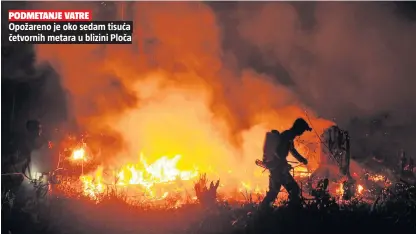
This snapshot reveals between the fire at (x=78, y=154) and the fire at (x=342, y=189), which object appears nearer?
the fire at (x=342, y=189)

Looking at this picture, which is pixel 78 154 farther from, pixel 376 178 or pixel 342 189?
pixel 376 178

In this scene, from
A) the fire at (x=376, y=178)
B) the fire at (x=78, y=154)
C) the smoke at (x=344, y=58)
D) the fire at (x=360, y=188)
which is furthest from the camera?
the fire at (x=78, y=154)

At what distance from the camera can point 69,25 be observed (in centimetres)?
998

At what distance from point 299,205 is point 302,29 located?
637cm

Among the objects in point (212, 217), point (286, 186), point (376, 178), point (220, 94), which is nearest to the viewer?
point (286, 186)

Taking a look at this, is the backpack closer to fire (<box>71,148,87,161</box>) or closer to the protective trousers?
the protective trousers

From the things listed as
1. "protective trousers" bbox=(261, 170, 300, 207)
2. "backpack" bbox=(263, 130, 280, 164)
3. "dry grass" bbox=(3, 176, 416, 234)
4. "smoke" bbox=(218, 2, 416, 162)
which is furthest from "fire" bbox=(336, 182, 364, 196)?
"smoke" bbox=(218, 2, 416, 162)

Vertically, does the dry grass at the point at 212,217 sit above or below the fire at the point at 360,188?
below

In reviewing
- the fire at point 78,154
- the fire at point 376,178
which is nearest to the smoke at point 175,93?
the fire at point 78,154

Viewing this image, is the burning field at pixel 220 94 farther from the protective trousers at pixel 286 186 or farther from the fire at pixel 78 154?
the protective trousers at pixel 286 186

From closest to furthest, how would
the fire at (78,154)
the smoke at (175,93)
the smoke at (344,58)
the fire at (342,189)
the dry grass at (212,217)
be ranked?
the dry grass at (212,217) < the fire at (342,189) < the smoke at (344,58) < the fire at (78,154) < the smoke at (175,93)

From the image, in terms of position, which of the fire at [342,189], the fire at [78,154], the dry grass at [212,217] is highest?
the fire at [78,154]

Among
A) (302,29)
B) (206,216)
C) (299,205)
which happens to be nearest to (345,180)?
(299,205)

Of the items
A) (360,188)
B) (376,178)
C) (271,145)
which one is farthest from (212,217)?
(376,178)
